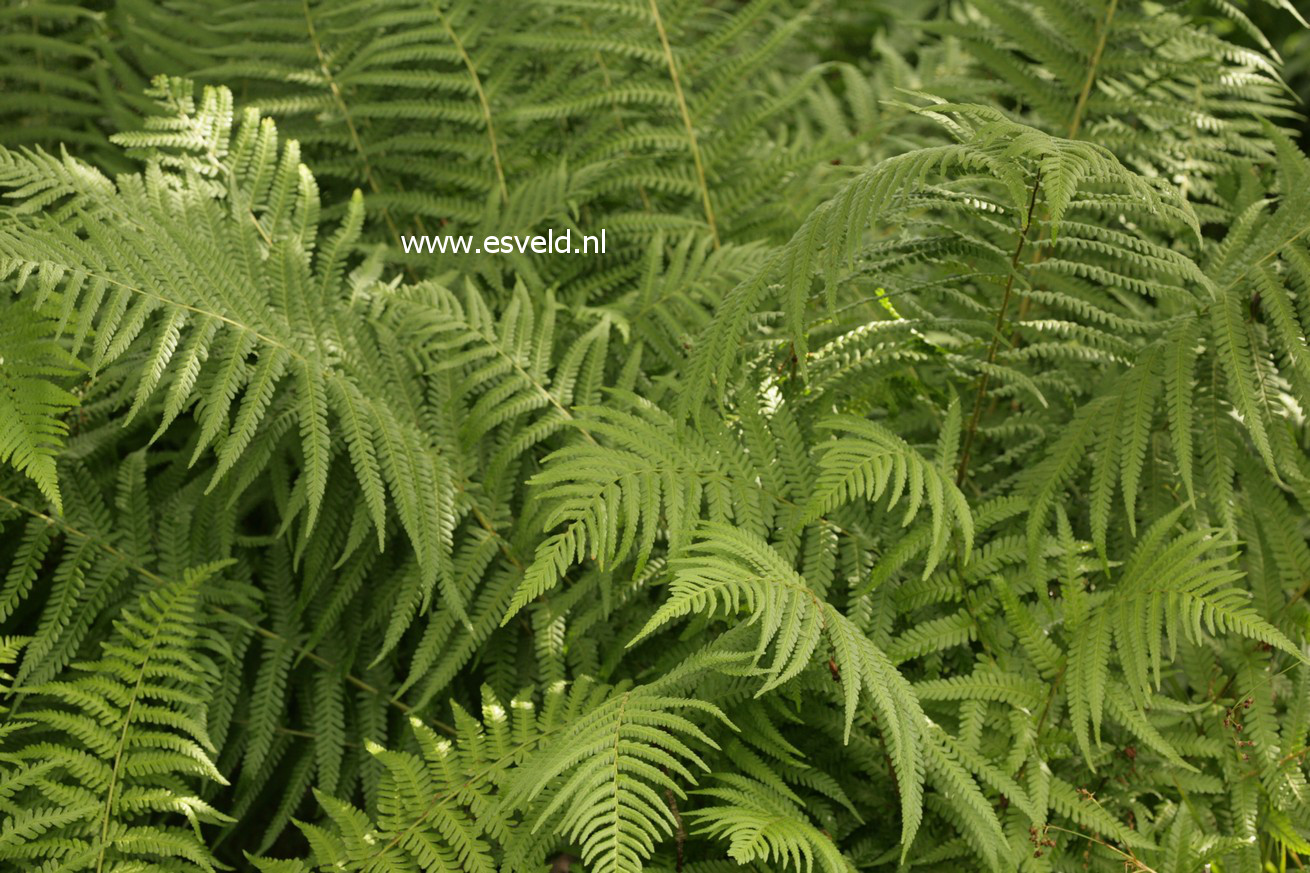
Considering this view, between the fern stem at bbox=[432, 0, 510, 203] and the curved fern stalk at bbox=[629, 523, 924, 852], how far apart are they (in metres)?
1.08

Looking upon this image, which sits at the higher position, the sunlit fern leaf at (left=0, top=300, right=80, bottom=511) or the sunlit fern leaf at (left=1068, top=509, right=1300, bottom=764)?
the sunlit fern leaf at (left=0, top=300, right=80, bottom=511)

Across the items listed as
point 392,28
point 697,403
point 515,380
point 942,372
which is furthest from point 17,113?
point 942,372

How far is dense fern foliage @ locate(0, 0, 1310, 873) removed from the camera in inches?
53.6

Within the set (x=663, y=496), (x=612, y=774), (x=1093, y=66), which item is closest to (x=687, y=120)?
(x=1093, y=66)

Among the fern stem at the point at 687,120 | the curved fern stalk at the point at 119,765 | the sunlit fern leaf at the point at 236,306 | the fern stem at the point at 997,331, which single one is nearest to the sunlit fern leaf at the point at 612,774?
the sunlit fern leaf at the point at 236,306

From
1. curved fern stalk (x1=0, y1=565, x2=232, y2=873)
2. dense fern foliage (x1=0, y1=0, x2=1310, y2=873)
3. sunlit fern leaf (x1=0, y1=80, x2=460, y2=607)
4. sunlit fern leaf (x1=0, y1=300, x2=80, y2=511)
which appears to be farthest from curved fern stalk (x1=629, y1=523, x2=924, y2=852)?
sunlit fern leaf (x1=0, y1=300, x2=80, y2=511)

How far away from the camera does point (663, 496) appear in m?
1.58

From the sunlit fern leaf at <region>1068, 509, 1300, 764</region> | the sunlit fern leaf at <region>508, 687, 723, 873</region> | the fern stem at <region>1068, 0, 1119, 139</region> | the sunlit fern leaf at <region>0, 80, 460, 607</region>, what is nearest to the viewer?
the sunlit fern leaf at <region>508, 687, 723, 873</region>

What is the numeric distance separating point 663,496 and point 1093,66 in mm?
1192

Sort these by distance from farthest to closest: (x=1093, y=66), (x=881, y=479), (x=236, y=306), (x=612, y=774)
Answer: (x=1093, y=66) < (x=236, y=306) < (x=881, y=479) < (x=612, y=774)

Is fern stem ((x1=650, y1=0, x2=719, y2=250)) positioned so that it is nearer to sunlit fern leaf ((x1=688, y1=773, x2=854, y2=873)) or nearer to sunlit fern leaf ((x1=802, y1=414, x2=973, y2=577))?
sunlit fern leaf ((x1=802, y1=414, x2=973, y2=577))

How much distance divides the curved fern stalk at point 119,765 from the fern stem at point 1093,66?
5.40 feet

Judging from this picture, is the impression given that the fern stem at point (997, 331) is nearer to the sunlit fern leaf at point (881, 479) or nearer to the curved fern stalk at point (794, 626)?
the sunlit fern leaf at point (881, 479)

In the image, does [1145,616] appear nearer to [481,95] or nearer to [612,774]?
[612,774]
